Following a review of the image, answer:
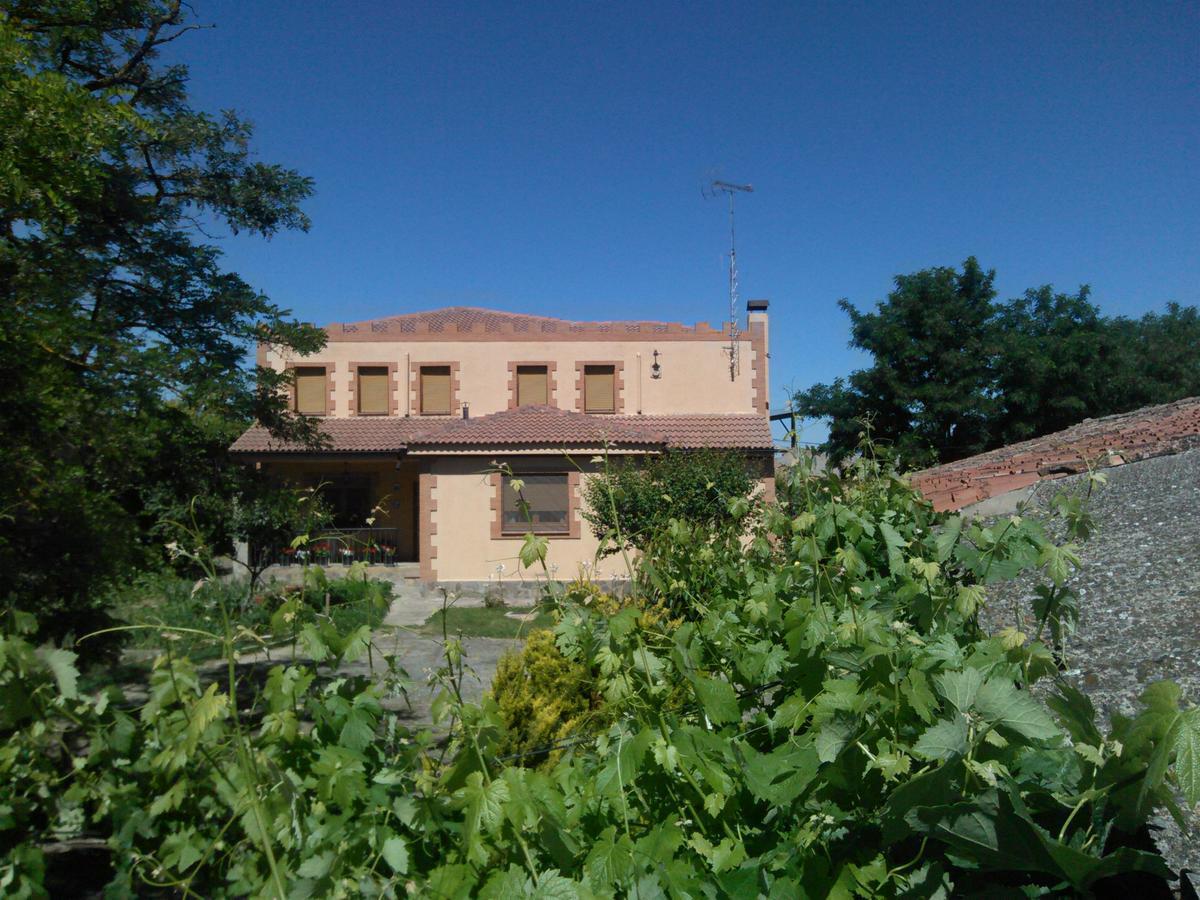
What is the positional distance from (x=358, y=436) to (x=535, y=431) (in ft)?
16.8

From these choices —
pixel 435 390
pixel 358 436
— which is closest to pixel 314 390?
pixel 358 436

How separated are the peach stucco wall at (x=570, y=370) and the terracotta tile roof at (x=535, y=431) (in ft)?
3.55

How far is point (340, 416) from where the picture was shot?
22.0 meters

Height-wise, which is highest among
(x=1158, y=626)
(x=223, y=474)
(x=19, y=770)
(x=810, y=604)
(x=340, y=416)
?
(x=340, y=416)

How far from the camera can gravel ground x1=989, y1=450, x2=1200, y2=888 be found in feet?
11.7

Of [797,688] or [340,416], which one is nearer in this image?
[797,688]

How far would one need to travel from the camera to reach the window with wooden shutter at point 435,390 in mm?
22094

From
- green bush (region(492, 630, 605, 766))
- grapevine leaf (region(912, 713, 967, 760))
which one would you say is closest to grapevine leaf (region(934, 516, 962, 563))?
grapevine leaf (region(912, 713, 967, 760))

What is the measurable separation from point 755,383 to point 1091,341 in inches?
495

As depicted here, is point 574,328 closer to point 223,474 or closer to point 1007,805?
point 223,474

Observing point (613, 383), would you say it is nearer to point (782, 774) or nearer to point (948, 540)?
point (948, 540)

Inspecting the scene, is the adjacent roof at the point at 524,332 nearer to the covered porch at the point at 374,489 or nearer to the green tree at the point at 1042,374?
the covered porch at the point at 374,489

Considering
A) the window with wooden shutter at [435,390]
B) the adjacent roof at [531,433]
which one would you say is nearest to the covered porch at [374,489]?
the adjacent roof at [531,433]

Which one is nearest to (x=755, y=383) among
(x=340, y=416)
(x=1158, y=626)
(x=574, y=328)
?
(x=574, y=328)
